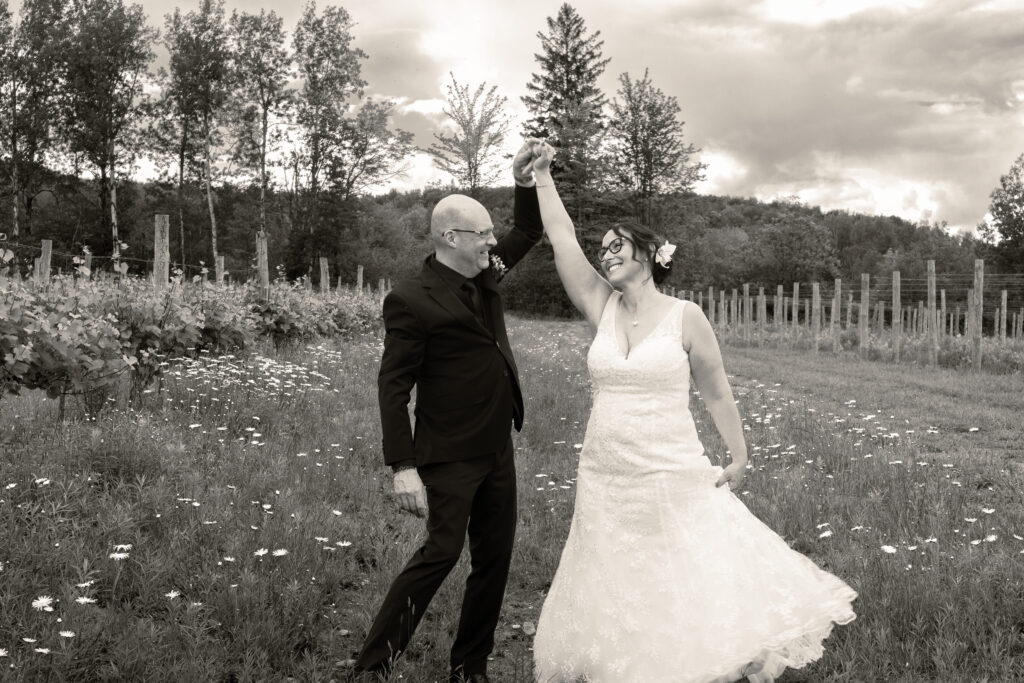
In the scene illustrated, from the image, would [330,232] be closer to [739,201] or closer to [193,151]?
[193,151]

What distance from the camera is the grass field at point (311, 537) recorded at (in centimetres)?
374

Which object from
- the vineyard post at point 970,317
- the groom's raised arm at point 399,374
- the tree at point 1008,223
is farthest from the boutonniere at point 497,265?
the tree at point 1008,223

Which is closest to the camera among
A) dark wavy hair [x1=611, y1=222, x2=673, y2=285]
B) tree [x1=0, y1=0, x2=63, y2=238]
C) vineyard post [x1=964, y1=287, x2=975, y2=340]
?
dark wavy hair [x1=611, y1=222, x2=673, y2=285]

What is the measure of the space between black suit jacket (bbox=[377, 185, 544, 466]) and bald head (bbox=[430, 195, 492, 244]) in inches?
8.8

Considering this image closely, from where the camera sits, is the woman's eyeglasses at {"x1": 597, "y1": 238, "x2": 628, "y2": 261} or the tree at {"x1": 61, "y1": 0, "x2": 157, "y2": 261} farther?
the tree at {"x1": 61, "y1": 0, "x2": 157, "y2": 261}

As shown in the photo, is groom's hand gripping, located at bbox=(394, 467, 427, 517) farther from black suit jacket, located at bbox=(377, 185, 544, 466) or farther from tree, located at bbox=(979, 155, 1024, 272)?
tree, located at bbox=(979, 155, 1024, 272)

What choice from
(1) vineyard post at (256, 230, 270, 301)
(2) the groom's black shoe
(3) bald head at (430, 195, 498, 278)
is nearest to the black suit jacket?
(3) bald head at (430, 195, 498, 278)

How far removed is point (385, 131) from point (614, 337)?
48274 millimetres

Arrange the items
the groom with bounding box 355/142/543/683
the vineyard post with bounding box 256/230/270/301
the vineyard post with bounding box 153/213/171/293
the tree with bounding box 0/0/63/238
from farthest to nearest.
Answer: the tree with bounding box 0/0/63/238, the vineyard post with bounding box 256/230/270/301, the vineyard post with bounding box 153/213/171/293, the groom with bounding box 355/142/543/683

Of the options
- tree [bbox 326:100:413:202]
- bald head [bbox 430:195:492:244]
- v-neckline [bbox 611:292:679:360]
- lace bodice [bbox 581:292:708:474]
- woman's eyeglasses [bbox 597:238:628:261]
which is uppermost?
tree [bbox 326:100:413:202]

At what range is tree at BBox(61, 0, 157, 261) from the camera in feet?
141

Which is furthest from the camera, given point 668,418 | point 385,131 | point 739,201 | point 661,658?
point 739,201

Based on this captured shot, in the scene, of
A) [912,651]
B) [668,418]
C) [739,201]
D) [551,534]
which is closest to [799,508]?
[551,534]

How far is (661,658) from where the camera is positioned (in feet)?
11.2
